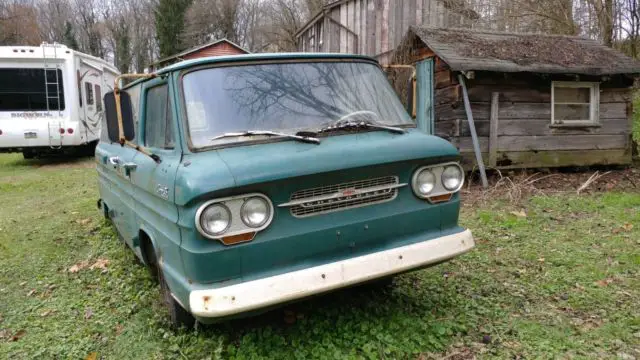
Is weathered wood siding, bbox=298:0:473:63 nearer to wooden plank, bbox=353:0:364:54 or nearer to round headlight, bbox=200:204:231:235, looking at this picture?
wooden plank, bbox=353:0:364:54

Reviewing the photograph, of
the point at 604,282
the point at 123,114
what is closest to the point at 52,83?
the point at 123,114

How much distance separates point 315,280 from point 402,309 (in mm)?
1277

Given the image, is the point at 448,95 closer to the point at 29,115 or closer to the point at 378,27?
the point at 378,27

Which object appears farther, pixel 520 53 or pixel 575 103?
pixel 575 103

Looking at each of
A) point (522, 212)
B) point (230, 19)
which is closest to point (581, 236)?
point (522, 212)

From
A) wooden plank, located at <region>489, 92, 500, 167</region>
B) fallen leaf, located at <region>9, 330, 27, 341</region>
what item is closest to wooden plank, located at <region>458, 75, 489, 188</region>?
wooden plank, located at <region>489, 92, 500, 167</region>

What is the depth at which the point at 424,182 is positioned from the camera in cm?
334

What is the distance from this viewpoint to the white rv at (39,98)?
12.8m

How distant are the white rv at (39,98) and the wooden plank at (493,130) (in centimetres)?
1057

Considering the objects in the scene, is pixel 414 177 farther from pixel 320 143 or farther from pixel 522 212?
pixel 522 212

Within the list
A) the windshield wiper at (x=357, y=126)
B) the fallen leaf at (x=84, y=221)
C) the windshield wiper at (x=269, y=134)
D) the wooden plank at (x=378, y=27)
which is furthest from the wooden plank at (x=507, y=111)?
the wooden plank at (x=378, y=27)

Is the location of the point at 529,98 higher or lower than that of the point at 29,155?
higher

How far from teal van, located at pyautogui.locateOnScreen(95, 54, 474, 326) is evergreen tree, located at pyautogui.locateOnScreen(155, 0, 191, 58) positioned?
38.4 metres

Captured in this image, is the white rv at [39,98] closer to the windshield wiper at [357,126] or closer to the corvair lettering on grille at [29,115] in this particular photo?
the corvair lettering on grille at [29,115]
